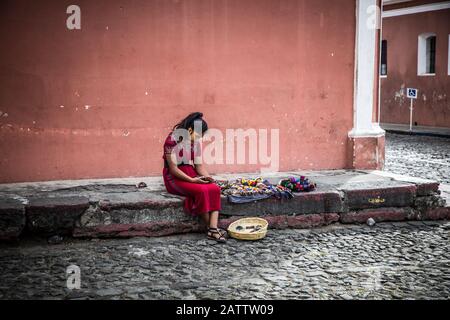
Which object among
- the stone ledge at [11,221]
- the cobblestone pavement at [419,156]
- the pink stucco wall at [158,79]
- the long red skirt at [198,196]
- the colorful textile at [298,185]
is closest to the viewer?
the stone ledge at [11,221]

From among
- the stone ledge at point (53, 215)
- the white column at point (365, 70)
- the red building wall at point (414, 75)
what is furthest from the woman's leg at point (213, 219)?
the red building wall at point (414, 75)

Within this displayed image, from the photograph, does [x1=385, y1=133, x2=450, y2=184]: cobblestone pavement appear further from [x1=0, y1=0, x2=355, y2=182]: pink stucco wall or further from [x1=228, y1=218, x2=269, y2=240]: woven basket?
[x1=228, y1=218, x2=269, y2=240]: woven basket

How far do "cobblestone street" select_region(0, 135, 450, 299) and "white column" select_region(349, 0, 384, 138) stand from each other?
2184 mm

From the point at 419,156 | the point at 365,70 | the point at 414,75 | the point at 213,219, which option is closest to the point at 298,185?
the point at 213,219

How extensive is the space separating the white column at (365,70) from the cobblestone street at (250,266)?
2184 mm

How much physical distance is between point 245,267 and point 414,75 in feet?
55.2

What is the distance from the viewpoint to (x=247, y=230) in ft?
21.2

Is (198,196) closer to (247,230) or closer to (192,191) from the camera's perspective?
(192,191)

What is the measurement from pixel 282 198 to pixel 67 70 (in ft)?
10.3

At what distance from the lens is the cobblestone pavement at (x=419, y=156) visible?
410 inches

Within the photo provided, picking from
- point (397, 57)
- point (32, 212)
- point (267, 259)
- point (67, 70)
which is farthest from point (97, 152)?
point (397, 57)

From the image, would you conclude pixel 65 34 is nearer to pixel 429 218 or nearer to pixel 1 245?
pixel 1 245

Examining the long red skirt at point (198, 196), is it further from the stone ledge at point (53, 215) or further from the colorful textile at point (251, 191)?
the stone ledge at point (53, 215)

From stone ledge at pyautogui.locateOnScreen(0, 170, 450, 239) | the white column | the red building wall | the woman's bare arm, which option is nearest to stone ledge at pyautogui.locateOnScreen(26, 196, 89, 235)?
stone ledge at pyautogui.locateOnScreen(0, 170, 450, 239)
